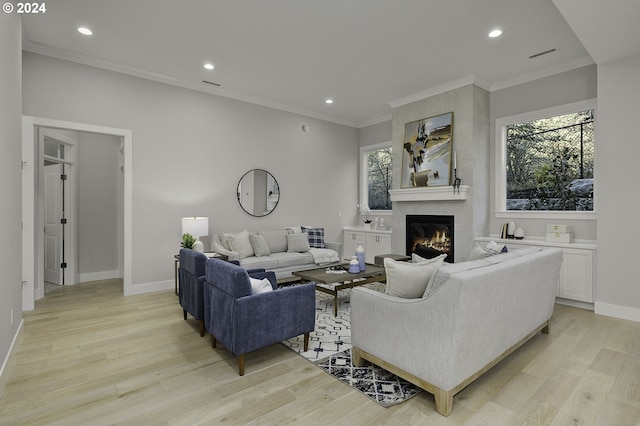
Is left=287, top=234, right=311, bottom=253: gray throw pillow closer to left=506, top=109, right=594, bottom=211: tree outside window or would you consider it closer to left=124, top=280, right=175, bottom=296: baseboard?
left=124, top=280, right=175, bottom=296: baseboard

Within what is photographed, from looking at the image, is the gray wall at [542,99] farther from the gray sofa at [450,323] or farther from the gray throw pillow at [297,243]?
the gray throw pillow at [297,243]

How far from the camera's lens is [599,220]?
152 inches

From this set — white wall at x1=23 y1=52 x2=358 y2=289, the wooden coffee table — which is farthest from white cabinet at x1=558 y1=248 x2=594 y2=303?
white wall at x1=23 y1=52 x2=358 y2=289

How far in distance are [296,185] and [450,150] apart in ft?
9.48

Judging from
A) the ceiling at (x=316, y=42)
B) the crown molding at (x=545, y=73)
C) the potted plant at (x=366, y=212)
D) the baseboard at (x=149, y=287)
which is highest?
the ceiling at (x=316, y=42)

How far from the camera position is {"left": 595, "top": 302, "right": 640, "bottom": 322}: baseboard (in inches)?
142

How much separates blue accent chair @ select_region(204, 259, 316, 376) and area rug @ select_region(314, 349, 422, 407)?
0.37m

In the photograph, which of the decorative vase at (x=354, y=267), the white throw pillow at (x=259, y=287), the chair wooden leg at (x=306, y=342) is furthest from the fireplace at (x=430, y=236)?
the white throw pillow at (x=259, y=287)

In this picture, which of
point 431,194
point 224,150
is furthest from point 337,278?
point 224,150

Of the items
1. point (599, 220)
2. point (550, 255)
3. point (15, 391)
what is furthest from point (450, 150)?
point (15, 391)

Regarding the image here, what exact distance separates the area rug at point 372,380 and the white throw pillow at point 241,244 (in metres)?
2.60

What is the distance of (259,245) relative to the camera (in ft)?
16.8

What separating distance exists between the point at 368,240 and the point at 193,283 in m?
4.20

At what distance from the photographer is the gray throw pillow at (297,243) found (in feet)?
18.0
